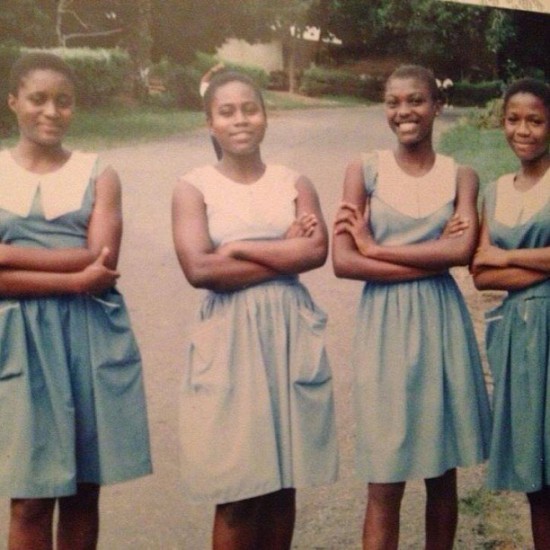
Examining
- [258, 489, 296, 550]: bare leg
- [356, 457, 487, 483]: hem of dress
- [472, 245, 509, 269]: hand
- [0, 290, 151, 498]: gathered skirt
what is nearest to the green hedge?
[472, 245, 509, 269]: hand

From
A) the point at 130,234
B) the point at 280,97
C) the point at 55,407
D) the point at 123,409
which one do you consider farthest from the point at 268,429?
the point at 280,97

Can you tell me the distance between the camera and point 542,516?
2678 mm

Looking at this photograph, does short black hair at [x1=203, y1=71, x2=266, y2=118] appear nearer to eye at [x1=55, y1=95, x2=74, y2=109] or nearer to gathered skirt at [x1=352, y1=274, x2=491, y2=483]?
eye at [x1=55, y1=95, x2=74, y2=109]

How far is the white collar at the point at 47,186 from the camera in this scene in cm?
244

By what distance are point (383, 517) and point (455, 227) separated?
81 centimetres

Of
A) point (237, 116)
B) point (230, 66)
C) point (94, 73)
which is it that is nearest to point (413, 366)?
point (237, 116)

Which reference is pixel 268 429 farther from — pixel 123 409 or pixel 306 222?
pixel 306 222

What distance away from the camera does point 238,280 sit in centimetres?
246

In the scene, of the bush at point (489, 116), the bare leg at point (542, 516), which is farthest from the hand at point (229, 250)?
the bare leg at point (542, 516)

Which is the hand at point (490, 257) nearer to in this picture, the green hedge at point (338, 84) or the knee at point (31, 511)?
the green hedge at point (338, 84)

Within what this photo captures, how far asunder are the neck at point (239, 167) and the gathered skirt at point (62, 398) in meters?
0.47

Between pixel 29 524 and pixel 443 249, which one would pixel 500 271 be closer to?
pixel 443 249

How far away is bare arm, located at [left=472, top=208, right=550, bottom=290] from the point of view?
261 centimetres

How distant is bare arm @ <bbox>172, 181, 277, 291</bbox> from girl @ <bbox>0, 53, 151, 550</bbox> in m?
0.18
